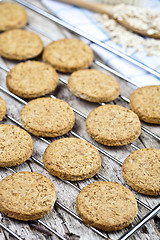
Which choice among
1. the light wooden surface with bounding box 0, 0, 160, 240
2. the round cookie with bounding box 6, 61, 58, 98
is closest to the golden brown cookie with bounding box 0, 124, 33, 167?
the light wooden surface with bounding box 0, 0, 160, 240

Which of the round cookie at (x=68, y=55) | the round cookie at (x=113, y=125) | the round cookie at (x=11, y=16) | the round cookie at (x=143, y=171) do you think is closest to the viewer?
the round cookie at (x=143, y=171)

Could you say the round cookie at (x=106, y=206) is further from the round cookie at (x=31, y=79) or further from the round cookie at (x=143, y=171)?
the round cookie at (x=31, y=79)

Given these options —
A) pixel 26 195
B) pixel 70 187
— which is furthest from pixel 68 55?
pixel 26 195

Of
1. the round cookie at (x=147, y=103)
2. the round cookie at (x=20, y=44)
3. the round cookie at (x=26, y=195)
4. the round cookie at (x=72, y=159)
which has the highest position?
the round cookie at (x=147, y=103)

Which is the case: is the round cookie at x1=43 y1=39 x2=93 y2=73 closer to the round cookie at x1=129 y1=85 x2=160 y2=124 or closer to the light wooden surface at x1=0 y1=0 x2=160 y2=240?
the light wooden surface at x1=0 y1=0 x2=160 y2=240

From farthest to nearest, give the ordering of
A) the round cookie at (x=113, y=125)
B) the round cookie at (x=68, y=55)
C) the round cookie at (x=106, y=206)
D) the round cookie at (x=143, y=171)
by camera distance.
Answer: the round cookie at (x=68, y=55)
the round cookie at (x=113, y=125)
the round cookie at (x=143, y=171)
the round cookie at (x=106, y=206)

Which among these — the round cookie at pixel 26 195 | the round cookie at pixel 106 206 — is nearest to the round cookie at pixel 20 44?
the round cookie at pixel 26 195
